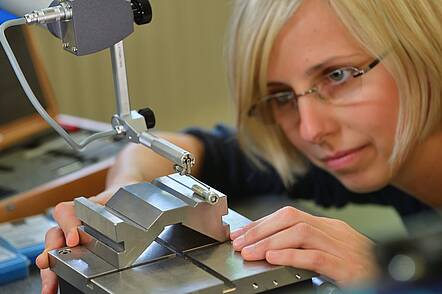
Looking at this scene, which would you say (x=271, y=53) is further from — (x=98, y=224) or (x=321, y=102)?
(x=98, y=224)

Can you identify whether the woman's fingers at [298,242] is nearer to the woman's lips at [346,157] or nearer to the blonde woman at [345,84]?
the blonde woman at [345,84]

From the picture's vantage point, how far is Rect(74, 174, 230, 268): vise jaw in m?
1.01

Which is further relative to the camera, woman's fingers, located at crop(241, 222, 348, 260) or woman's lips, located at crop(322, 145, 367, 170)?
woman's lips, located at crop(322, 145, 367, 170)

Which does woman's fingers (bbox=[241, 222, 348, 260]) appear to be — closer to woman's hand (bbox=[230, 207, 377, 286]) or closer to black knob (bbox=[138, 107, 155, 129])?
woman's hand (bbox=[230, 207, 377, 286])

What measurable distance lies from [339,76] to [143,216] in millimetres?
604

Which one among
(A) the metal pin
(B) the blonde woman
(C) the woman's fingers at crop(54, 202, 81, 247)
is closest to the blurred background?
(B) the blonde woman

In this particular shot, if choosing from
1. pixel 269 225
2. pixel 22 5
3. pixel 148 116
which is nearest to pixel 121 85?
pixel 148 116

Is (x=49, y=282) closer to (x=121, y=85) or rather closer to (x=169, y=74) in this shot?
(x=121, y=85)

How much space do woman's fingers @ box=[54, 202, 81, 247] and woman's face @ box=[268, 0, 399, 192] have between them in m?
0.48

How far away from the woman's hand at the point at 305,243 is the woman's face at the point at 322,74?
17.6 inches

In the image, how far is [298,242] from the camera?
1030mm

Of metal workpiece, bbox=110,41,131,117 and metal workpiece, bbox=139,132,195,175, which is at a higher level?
metal workpiece, bbox=110,41,131,117

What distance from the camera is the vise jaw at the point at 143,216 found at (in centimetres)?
101

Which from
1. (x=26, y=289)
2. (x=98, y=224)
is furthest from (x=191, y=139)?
(x=98, y=224)
